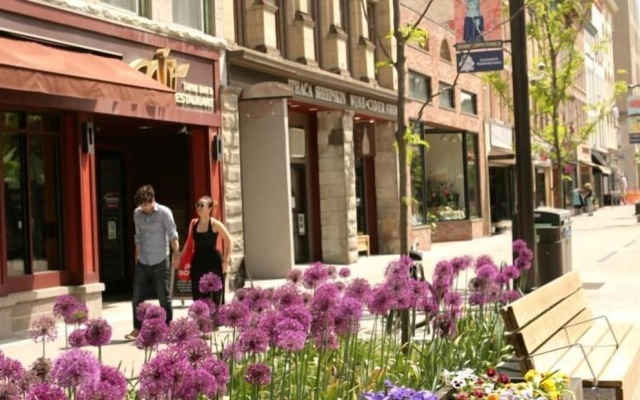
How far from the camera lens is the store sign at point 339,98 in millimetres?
19109

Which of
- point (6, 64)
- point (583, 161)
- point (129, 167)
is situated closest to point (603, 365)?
point (6, 64)

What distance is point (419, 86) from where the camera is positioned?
91.0 ft

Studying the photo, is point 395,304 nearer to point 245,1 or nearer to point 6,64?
point 6,64

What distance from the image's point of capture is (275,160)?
1795 centimetres

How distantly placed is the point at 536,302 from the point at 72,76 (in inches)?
273

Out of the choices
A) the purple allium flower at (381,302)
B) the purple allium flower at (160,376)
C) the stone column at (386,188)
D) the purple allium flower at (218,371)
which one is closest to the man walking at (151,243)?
the purple allium flower at (381,302)

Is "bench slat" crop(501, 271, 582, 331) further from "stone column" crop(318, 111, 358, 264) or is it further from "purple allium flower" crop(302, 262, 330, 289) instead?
"stone column" crop(318, 111, 358, 264)

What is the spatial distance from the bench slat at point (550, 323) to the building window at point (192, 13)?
32.0 ft

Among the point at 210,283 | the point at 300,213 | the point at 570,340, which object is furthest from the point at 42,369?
the point at 300,213

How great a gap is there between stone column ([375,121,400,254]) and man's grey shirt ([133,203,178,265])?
48.6 ft

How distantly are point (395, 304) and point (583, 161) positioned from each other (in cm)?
5791

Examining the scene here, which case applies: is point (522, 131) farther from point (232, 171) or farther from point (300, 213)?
point (300, 213)

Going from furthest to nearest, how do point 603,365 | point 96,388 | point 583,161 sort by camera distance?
point 583,161 → point 603,365 → point 96,388

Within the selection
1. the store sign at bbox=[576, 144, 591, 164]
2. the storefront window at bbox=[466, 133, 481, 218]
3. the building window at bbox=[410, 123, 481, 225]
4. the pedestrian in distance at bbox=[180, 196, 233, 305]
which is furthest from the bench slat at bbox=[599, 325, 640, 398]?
the store sign at bbox=[576, 144, 591, 164]
